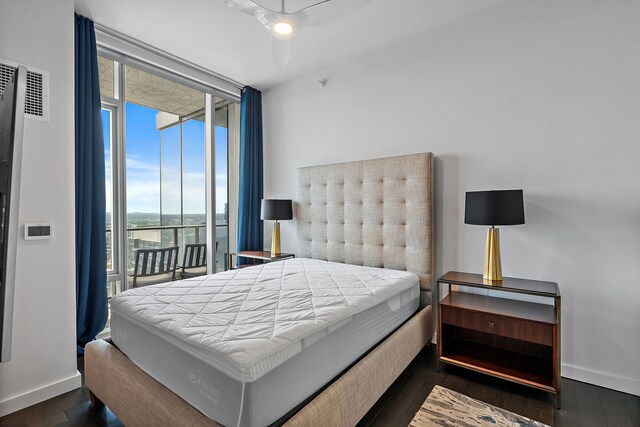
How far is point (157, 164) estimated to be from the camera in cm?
438

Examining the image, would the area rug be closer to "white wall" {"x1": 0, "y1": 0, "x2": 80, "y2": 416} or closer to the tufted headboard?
the tufted headboard

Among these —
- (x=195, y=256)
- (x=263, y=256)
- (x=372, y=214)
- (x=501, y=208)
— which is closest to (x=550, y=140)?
(x=501, y=208)

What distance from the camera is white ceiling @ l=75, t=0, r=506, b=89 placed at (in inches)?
97.1

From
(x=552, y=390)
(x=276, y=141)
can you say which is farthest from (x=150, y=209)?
(x=552, y=390)

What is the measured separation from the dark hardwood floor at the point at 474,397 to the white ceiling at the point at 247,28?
9.45ft

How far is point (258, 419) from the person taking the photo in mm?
1185

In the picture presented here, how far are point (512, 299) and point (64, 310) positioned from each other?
3.36 m

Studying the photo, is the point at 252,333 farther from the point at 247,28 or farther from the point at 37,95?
the point at 247,28

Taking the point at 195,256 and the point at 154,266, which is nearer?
the point at 154,266

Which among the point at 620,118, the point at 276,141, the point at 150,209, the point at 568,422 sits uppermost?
the point at 276,141

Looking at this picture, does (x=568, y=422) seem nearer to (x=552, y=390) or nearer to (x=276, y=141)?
(x=552, y=390)

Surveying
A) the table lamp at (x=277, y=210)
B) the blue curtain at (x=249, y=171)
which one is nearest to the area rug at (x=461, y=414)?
the table lamp at (x=277, y=210)

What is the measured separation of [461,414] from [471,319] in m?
0.61

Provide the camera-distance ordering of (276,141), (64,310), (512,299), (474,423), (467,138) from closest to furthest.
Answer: (474,423) → (64,310) → (512,299) → (467,138) → (276,141)
